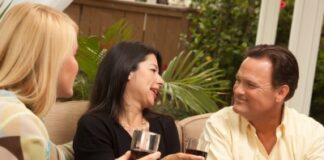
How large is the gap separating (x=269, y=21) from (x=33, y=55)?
9.36 ft

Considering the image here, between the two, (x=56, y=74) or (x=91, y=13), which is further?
(x=91, y=13)

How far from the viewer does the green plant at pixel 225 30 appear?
17.4 ft

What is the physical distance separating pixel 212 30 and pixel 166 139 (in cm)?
284

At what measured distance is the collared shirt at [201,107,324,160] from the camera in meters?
2.64

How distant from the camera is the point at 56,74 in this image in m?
1.69

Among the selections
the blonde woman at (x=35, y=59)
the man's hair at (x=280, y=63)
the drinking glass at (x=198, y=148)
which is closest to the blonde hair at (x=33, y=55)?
the blonde woman at (x=35, y=59)

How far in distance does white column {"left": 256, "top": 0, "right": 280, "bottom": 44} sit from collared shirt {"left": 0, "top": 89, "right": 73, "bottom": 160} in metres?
2.87

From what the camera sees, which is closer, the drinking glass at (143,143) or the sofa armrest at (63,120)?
the drinking glass at (143,143)

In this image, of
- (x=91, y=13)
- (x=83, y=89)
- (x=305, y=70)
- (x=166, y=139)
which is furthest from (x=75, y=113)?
(x=91, y=13)

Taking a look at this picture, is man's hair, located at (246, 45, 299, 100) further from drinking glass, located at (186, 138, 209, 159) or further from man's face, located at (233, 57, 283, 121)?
drinking glass, located at (186, 138, 209, 159)

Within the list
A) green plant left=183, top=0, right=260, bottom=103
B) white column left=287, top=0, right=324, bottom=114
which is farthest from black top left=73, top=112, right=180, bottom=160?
green plant left=183, top=0, right=260, bottom=103

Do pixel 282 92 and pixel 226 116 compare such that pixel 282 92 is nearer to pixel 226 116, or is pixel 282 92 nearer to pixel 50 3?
pixel 226 116

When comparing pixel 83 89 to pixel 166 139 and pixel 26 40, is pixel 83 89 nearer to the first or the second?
pixel 166 139

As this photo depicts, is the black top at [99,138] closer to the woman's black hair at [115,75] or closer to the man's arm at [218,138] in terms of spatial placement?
the woman's black hair at [115,75]
